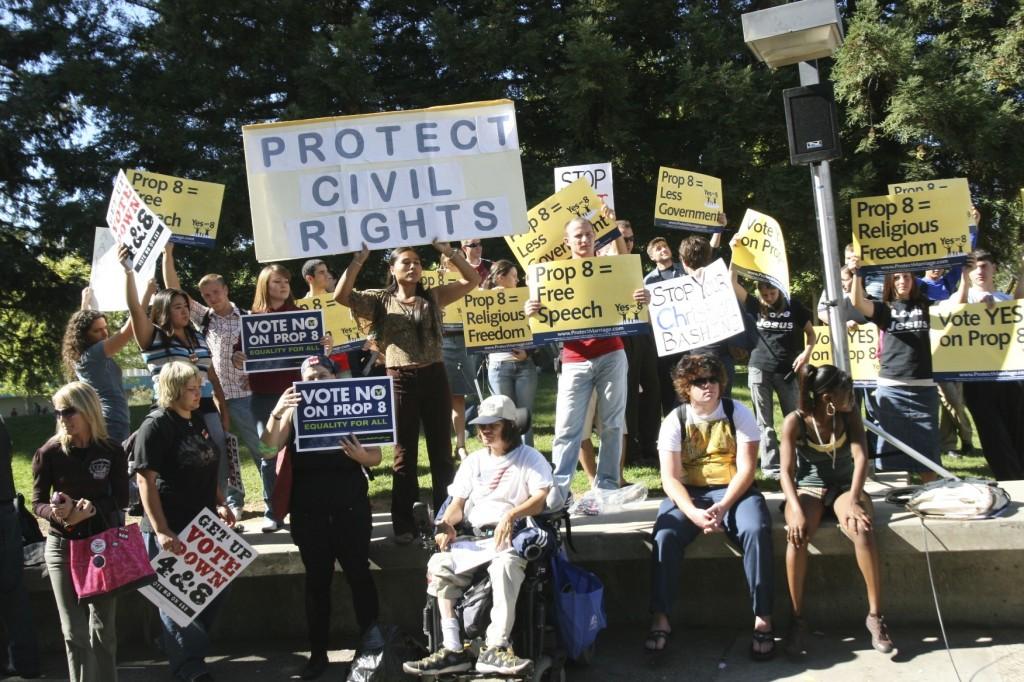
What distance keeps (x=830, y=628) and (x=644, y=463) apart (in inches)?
120

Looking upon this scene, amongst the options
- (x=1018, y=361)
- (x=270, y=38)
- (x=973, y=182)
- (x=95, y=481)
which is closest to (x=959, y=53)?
(x=973, y=182)

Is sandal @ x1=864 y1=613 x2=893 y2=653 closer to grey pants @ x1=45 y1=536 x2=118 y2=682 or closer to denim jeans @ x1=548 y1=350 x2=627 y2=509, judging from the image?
denim jeans @ x1=548 y1=350 x2=627 y2=509

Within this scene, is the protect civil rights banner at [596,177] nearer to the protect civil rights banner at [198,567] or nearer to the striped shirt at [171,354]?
the striped shirt at [171,354]

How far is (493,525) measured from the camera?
576 cm

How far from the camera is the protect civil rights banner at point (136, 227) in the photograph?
6395mm

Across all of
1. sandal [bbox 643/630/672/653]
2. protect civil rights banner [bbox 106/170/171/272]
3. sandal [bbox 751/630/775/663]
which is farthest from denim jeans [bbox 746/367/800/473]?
protect civil rights banner [bbox 106/170/171/272]

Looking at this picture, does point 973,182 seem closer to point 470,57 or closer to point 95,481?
point 470,57

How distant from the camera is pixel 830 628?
6.28 metres

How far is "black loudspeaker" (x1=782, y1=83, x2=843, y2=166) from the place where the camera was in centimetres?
641

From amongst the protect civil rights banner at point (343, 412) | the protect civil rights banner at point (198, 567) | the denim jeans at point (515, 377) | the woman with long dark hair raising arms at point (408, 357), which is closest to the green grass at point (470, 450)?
the denim jeans at point (515, 377)

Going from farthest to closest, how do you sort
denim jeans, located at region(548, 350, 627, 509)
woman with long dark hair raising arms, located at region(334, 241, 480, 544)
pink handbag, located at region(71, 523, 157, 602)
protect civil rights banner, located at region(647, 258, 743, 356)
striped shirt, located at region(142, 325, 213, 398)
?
protect civil rights banner, located at region(647, 258, 743, 356) < denim jeans, located at region(548, 350, 627, 509) < striped shirt, located at region(142, 325, 213, 398) < woman with long dark hair raising arms, located at region(334, 241, 480, 544) < pink handbag, located at region(71, 523, 157, 602)

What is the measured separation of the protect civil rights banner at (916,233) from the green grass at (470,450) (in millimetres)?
1847

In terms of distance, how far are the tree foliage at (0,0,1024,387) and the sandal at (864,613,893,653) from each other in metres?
9.04

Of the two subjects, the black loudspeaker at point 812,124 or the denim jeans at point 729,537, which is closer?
the denim jeans at point 729,537
